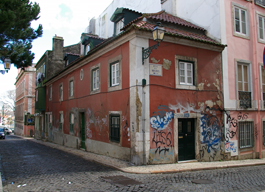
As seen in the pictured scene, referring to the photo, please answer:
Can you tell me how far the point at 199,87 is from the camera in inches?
420

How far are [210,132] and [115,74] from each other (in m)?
5.21

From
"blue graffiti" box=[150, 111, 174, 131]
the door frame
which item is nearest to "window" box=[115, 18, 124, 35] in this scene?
"blue graffiti" box=[150, 111, 174, 131]

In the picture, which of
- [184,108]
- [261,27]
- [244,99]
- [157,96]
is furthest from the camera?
[261,27]

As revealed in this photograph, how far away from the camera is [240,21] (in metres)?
12.6

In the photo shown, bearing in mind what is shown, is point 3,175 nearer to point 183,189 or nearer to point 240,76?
point 183,189

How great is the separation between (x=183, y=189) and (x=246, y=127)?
7956 millimetres

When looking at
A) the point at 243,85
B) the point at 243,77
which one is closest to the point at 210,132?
the point at 243,85

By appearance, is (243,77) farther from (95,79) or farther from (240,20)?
(95,79)

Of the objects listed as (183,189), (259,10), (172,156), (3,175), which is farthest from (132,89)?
(259,10)

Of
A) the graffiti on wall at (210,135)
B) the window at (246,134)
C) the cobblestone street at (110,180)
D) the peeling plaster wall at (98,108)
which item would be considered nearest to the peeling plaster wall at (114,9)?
the peeling plaster wall at (98,108)

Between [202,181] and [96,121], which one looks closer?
[202,181]

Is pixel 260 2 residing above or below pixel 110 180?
above

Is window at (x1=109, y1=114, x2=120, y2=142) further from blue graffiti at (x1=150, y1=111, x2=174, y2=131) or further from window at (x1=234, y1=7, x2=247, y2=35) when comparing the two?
window at (x1=234, y1=7, x2=247, y2=35)

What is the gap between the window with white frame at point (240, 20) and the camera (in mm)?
12414
